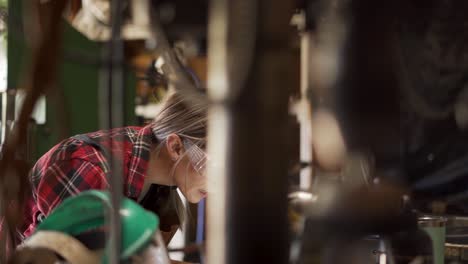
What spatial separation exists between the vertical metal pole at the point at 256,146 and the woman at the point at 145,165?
69 centimetres

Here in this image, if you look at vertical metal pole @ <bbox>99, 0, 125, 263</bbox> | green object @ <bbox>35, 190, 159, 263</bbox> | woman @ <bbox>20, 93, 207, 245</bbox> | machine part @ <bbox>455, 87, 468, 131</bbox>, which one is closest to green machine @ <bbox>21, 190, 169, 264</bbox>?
green object @ <bbox>35, 190, 159, 263</bbox>

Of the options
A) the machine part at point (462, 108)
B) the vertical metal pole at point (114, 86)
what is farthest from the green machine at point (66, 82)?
the machine part at point (462, 108)

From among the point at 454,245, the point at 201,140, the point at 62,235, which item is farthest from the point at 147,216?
the point at 201,140

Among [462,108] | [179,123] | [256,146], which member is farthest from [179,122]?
[256,146]

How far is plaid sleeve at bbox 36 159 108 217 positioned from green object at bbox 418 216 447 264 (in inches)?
22.5

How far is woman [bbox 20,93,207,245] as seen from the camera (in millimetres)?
1110

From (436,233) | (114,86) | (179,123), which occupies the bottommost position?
(436,233)

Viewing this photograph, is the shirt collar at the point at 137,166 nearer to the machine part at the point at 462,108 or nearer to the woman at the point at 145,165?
the woman at the point at 145,165

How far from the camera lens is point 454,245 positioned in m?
1.10

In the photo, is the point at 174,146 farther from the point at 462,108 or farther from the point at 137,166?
the point at 462,108

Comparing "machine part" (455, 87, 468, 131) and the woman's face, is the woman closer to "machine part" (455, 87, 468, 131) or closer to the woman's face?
the woman's face

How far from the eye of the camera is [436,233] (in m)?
1.03

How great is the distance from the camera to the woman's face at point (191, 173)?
142cm

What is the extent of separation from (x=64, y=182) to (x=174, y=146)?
36 centimetres
